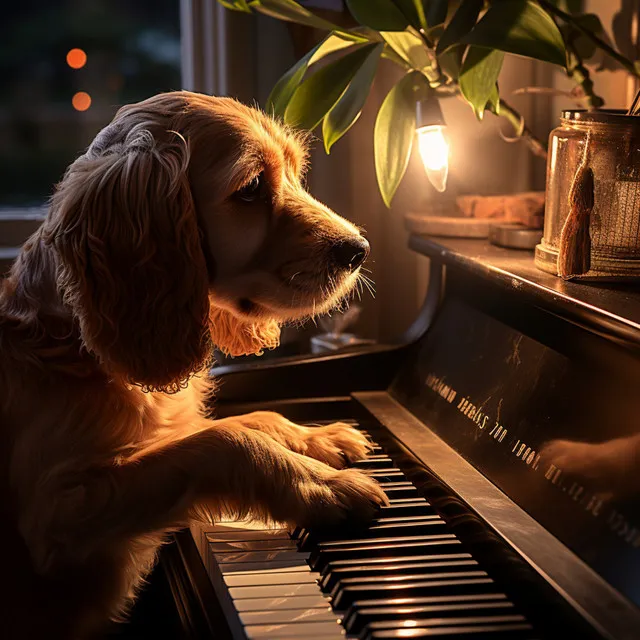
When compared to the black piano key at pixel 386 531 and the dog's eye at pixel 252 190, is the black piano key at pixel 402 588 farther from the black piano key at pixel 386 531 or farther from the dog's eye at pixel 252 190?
the dog's eye at pixel 252 190

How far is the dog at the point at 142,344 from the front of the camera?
52.7 inches

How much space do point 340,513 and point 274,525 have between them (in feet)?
0.39

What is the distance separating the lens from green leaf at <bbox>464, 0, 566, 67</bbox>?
1.43 meters

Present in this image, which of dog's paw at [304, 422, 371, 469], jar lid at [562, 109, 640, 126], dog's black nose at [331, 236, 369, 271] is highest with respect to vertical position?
jar lid at [562, 109, 640, 126]

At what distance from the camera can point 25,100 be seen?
2.97 m

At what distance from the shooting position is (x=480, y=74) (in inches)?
61.3

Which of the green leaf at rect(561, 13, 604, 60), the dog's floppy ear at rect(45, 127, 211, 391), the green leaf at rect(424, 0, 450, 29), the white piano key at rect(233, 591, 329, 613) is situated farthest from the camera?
the green leaf at rect(561, 13, 604, 60)

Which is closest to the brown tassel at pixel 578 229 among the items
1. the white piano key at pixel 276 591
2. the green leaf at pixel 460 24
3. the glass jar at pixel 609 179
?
the glass jar at pixel 609 179

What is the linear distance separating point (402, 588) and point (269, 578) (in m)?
0.19

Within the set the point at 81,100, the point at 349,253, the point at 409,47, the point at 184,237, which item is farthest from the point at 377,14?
the point at 81,100

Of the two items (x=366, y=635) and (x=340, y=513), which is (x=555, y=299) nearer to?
(x=340, y=513)

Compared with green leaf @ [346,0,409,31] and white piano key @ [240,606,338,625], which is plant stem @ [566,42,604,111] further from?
white piano key @ [240,606,338,625]

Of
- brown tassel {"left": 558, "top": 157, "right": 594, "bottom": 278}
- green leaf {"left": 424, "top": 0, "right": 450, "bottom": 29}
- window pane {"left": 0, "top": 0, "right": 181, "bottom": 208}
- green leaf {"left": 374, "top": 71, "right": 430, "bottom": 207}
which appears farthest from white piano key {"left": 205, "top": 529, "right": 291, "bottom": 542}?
window pane {"left": 0, "top": 0, "right": 181, "bottom": 208}

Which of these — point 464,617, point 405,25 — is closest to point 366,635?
point 464,617
